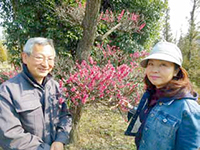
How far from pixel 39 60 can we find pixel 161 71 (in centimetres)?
102

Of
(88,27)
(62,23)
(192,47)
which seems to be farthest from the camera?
(192,47)

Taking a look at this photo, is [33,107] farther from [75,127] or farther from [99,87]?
[75,127]

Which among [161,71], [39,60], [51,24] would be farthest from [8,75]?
[161,71]

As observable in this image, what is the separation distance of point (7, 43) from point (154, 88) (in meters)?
4.44

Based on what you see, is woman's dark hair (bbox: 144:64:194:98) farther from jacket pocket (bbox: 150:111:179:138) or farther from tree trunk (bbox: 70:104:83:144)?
tree trunk (bbox: 70:104:83:144)

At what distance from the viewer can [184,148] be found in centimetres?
104

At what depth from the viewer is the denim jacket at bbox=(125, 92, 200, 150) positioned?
102 centimetres

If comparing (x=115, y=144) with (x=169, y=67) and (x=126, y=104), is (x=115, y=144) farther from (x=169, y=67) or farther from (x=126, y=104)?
(x=169, y=67)

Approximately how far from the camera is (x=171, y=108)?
1.12m

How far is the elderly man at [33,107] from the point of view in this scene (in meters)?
1.17

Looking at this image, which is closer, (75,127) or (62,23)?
(75,127)

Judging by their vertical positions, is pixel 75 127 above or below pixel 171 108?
below

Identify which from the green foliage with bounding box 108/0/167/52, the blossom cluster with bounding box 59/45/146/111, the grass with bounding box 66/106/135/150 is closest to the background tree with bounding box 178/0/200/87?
the green foliage with bounding box 108/0/167/52

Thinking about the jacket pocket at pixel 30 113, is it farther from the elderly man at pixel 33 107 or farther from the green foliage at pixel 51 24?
the green foliage at pixel 51 24
